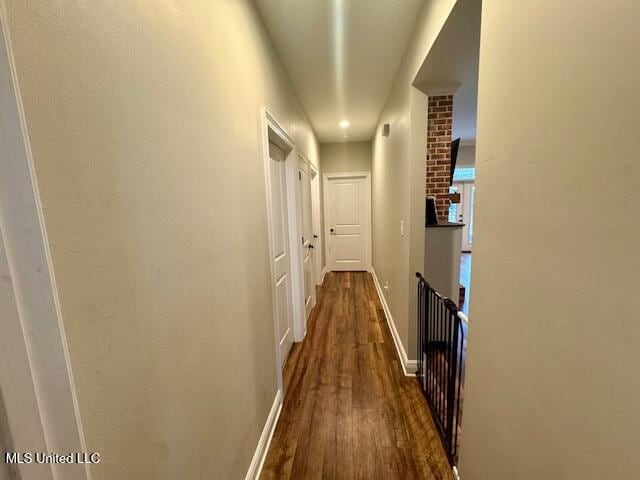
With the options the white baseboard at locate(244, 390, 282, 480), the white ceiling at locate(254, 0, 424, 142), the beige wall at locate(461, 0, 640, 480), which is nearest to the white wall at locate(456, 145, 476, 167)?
the white ceiling at locate(254, 0, 424, 142)

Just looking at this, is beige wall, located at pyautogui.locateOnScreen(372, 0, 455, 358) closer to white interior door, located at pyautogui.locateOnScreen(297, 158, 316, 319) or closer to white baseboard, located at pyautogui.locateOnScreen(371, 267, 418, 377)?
white baseboard, located at pyautogui.locateOnScreen(371, 267, 418, 377)

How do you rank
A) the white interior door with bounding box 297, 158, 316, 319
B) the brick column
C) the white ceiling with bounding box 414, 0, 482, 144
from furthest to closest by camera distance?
the white interior door with bounding box 297, 158, 316, 319 → the brick column → the white ceiling with bounding box 414, 0, 482, 144

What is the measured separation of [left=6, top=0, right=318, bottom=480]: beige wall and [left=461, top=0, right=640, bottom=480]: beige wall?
41.1 inches

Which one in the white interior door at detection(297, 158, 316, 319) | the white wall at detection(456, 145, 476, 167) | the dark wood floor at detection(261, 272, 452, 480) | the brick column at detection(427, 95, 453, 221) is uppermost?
the white wall at detection(456, 145, 476, 167)

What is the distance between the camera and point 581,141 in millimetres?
567

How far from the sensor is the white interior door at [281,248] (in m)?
2.32

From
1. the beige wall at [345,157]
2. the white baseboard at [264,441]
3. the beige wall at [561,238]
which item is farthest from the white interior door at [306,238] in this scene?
the beige wall at [561,238]

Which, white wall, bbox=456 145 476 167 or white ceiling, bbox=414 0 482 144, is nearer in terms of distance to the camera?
white ceiling, bbox=414 0 482 144

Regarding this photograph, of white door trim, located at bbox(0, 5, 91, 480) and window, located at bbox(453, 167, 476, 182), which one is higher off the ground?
window, located at bbox(453, 167, 476, 182)

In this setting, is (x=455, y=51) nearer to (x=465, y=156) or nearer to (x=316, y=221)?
(x=316, y=221)

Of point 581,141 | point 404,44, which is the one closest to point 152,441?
point 581,141

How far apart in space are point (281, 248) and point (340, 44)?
5.69ft

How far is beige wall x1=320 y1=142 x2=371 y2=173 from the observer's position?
16.8 ft

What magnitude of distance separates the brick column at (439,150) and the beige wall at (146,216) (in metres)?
1.65
